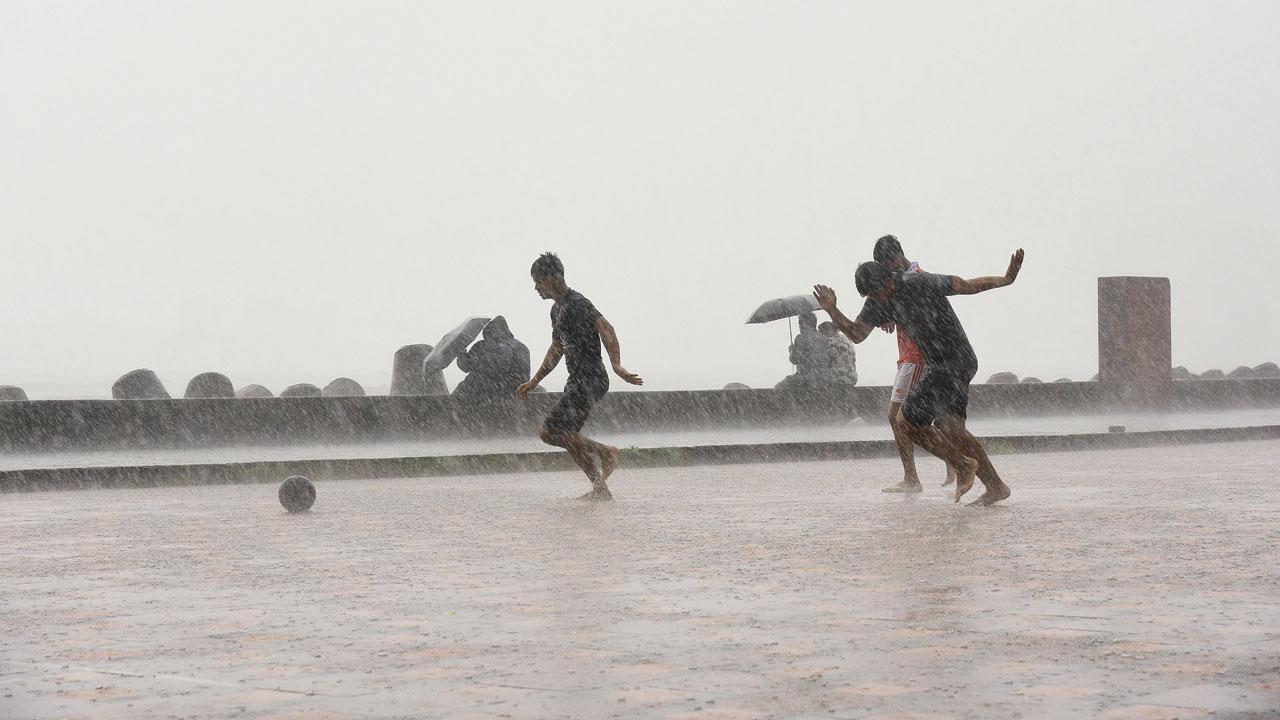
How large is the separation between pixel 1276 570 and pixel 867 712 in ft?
12.7

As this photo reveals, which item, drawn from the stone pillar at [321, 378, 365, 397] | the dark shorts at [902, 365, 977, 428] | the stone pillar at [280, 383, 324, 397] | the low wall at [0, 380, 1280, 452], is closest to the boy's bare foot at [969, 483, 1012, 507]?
the dark shorts at [902, 365, 977, 428]

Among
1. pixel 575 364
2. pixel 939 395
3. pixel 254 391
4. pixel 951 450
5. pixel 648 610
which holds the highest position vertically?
pixel 575 364

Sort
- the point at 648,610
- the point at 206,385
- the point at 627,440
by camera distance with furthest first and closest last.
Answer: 1. the point at 206,385
2. the point at 627,440
3. the point at 648,610

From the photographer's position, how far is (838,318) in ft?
38.9

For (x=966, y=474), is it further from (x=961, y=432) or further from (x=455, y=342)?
(x=455, y=342)

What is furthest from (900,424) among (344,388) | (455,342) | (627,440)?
(344,388)

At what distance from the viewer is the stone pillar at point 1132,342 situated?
3219 cm

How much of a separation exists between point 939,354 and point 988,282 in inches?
26.3

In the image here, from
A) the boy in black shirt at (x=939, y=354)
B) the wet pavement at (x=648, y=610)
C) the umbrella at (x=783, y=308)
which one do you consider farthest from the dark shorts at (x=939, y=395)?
the umbrella at (x=783, y=308)

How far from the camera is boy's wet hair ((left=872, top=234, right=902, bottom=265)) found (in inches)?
482

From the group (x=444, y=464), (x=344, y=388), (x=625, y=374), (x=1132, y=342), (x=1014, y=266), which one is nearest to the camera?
(x=1014, y=266)

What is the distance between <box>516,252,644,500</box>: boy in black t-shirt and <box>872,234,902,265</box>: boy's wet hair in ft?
6.59

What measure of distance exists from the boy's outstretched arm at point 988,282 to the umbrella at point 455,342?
45.0 ft

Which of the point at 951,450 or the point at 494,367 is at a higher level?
the point at 494,367
